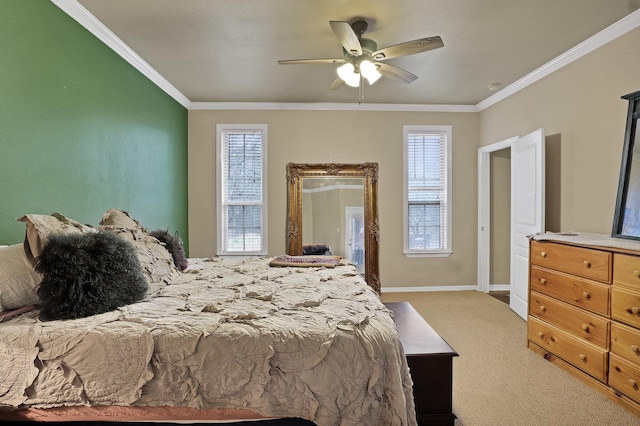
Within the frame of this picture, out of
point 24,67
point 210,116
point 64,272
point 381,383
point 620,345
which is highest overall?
point 210,116

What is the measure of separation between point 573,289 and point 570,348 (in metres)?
0.44

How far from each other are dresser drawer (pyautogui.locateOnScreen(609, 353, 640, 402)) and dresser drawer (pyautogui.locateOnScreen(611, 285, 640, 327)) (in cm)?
25

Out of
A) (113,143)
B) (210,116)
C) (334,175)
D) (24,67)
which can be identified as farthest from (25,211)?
(334,175)

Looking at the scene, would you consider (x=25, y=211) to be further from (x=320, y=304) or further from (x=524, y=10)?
(x=524, y=10)

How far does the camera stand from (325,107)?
5.00 metres

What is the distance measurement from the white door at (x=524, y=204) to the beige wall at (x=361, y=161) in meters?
1.01

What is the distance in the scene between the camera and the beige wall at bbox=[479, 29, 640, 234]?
2.84m

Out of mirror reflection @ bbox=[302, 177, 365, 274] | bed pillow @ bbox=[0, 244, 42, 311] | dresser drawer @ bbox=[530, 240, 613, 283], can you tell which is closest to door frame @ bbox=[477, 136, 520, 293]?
mirror reflection @ bbox=[302, 177, 365, 274]

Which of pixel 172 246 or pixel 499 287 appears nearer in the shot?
pixel 172 246

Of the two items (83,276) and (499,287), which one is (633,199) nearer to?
(499,287)

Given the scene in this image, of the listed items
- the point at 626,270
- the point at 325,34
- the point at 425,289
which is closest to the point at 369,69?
the point at 325,34

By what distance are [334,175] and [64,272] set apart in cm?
377

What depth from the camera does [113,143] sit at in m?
3.06

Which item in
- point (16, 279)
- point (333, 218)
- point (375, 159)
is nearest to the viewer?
point (16, 279)
